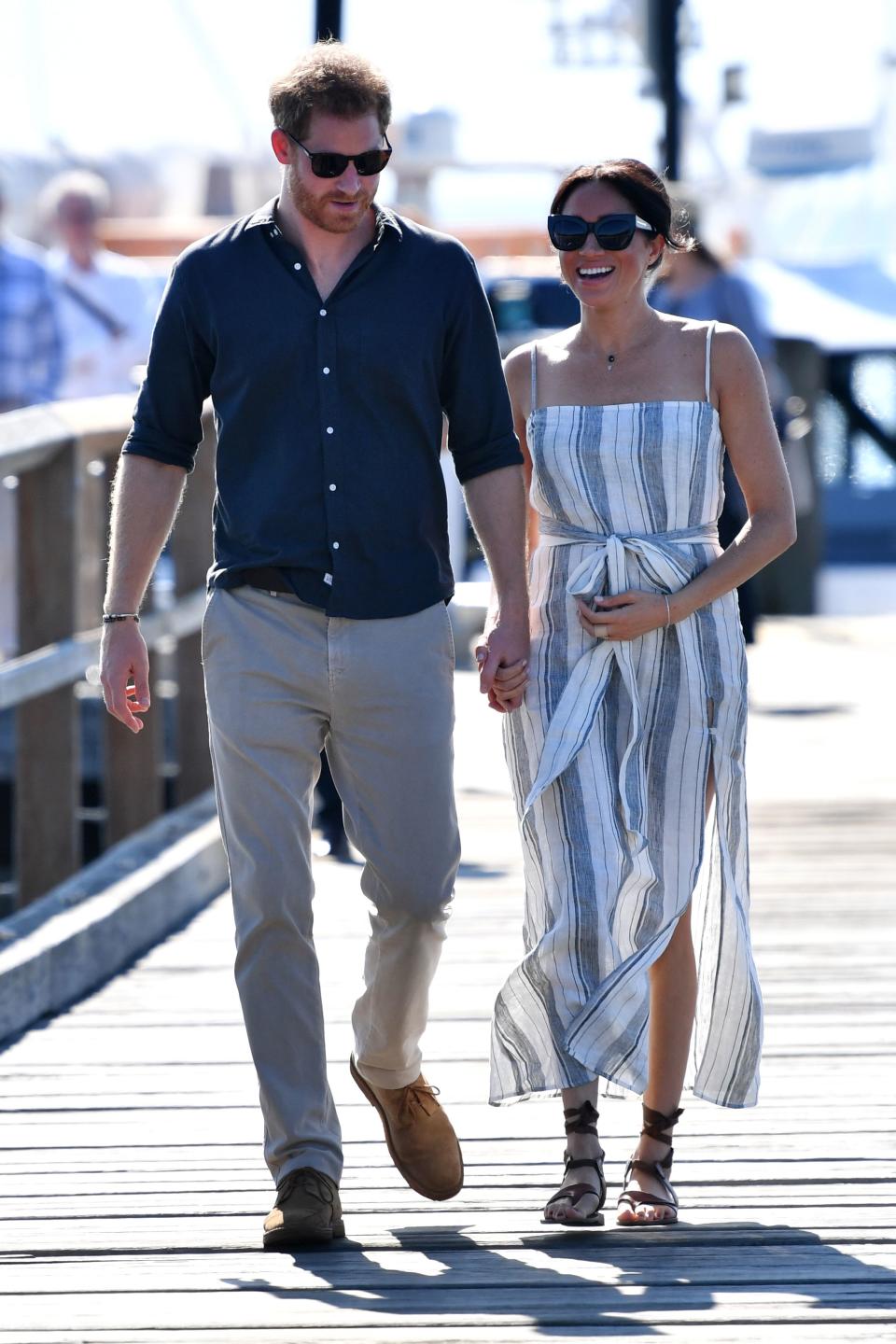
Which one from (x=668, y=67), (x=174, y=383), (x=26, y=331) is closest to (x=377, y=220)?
(x=174, y=383)

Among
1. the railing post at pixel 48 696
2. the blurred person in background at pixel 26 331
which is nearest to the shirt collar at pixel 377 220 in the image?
the railing post at pixel 48 696

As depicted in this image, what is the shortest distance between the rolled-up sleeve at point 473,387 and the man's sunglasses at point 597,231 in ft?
0.50

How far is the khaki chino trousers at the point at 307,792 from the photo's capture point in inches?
151

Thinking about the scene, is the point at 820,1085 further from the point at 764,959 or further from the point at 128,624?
the point at 128,624

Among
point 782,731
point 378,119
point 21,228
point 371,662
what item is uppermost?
point 21,228

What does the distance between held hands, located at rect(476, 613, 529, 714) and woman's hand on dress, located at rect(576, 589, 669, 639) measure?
116 mm

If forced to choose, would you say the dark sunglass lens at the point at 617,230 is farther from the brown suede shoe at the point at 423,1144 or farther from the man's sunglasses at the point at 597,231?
the brown suede shoe at the point at 423,1144

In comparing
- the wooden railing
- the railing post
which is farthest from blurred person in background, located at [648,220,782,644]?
the railing post

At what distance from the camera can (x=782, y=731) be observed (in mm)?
10555

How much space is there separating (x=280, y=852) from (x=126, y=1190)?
2.31 feet

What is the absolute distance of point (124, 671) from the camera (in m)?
3.88

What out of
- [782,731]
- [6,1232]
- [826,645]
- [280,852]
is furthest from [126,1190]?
[826,645]

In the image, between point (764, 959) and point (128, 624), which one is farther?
point (764, 959)

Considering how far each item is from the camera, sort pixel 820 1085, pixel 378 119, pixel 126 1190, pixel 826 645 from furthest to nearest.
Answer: pixel 826 645, pixel 820 1085, pixel 126 1190, pixel 378 119
